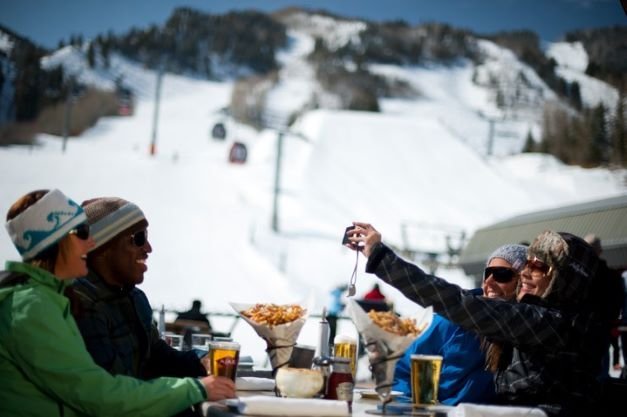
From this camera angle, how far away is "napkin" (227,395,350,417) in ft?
7.92

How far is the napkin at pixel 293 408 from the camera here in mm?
2414

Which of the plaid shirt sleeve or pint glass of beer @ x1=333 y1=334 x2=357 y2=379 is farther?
pint glass of beer @ x1=333 y1=334 x2=357 y2=379

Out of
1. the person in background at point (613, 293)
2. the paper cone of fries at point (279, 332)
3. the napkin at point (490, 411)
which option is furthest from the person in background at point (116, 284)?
the person in background at point (613, 293)

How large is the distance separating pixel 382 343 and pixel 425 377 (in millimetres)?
257

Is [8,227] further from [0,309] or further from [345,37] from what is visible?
[345,37]

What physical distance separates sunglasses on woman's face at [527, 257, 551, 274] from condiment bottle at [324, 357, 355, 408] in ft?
2.32

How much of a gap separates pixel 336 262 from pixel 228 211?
5903 mm

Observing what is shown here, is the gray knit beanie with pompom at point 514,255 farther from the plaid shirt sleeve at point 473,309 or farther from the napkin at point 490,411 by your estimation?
the napkin at point 490,411

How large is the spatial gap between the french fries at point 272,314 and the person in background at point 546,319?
0.86ft

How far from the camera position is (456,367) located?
331 cm

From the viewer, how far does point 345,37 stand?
5571 inches

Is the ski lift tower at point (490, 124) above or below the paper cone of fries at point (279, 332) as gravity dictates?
above

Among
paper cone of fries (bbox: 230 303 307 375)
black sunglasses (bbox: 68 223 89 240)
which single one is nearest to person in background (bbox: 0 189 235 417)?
black sunglasses (bbox: 68 223 89 240)

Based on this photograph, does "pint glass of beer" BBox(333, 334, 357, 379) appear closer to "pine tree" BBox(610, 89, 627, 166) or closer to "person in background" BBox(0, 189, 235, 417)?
"person in background" BBox(0, 189, 235, 417)
